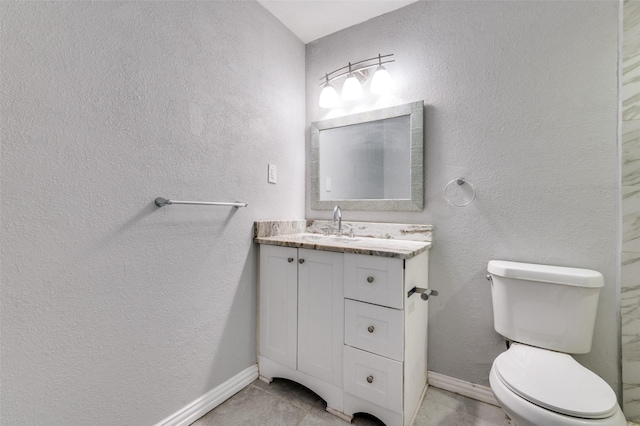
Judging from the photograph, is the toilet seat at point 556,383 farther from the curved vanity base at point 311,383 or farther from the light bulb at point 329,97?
the light bulb at point 329,97

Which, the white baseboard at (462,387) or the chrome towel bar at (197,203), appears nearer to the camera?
the chrome towel bar at (197,203)

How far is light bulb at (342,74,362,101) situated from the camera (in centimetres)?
176

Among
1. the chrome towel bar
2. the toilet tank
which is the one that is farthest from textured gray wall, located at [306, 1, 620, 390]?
the chrome towel bar

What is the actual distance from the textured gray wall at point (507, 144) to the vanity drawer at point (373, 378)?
508 mm

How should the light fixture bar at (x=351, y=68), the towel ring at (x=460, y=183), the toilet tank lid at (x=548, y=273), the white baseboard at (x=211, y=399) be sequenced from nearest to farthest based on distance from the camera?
the toilet tank lid at (x=548, y=273), the white baseboard at (x=211, y=399), the towel ring at (x=460, y=183), the light fixture bar at (x=351, y=68)

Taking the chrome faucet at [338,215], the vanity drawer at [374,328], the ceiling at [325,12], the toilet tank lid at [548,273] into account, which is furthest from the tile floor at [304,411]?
the ceiling at [325,12]

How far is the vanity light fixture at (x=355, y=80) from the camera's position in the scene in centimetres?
167

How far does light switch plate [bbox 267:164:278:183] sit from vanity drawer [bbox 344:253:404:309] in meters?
0.74

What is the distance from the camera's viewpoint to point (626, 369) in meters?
1.16

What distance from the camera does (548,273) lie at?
116 cm

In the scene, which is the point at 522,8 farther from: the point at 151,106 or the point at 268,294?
the point at 268,294

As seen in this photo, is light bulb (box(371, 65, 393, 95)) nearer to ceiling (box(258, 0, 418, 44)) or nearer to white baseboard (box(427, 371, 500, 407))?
ceiling (box(258, 0, 418, 44))

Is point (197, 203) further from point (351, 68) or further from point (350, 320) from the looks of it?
point (351, 68)

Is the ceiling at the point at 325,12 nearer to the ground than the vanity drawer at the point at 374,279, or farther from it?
farther from it
